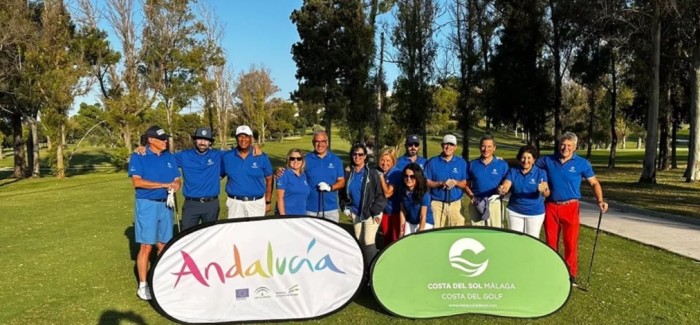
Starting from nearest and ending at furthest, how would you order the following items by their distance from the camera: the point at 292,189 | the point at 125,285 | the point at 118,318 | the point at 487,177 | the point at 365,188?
the point at 118,318 → the point at 365,188 → the point at 292,189 → the point at 487,177 → the point at 125,285

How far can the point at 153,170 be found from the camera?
223 inches

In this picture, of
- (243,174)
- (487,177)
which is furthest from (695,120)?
(243,174)

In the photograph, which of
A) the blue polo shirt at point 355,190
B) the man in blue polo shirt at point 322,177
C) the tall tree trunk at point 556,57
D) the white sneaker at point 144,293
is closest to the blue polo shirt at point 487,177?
the blue polo shirt at point 355,190

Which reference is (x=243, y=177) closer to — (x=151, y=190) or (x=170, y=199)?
(x=170, y=199)

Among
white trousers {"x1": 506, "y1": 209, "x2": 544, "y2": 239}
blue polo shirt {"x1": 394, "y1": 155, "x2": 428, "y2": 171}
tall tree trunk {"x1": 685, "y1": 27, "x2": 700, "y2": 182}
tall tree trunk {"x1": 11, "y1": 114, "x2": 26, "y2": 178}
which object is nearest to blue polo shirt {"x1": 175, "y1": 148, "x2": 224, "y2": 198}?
blue polo shirt {"x1": 394, "y1": 155, "x2": 428, "y2": 171}

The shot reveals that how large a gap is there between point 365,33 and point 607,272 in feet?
96.5

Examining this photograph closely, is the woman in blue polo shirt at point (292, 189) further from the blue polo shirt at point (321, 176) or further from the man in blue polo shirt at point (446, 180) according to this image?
the man in blue polo shirt at point (446, 180)

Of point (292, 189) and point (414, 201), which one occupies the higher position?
point (292, 189)

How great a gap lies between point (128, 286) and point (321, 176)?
Result: 2860 millimetres

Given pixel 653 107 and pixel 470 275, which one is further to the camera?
pixel 653 107

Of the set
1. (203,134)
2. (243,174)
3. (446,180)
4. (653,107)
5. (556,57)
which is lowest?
(446,180)

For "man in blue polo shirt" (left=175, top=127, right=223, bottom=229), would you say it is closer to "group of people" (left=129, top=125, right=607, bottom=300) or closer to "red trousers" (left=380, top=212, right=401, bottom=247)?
"group of people" (left=129, top=125, right=607, bottom=300)

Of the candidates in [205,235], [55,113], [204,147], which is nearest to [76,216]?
[204,147]

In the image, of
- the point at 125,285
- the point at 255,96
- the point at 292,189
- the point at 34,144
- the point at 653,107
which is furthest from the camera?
the point at 255,96
